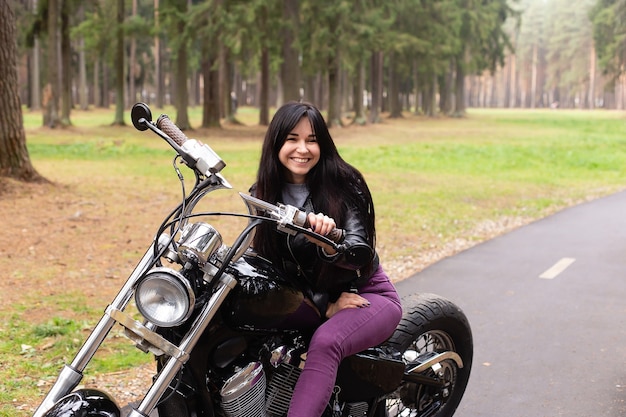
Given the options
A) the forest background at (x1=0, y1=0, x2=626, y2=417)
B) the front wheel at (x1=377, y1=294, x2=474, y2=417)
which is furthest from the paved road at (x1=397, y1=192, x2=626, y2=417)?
the forest background at (x1=0, y1=0, x2=626, y2=417)

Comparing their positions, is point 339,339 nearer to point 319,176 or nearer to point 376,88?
point 319,176

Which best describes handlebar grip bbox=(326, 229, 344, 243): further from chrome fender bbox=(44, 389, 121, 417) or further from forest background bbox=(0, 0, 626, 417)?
forest background bbox=(0, 0, 626, 417)

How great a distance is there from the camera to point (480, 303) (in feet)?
23.7

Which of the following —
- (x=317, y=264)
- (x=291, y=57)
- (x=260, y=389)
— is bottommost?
(x=260, y=389)

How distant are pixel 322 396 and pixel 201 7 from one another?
27021 millimetres

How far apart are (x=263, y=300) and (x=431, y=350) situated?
138 cm

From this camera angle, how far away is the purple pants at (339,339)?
320 centimetres

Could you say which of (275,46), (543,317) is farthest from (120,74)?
(543,317)

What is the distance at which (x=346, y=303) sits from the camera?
11.4 ft

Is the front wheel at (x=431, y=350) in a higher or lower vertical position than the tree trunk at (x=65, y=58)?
lower

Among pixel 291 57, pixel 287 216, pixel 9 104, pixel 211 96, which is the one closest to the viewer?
pixel 287 216

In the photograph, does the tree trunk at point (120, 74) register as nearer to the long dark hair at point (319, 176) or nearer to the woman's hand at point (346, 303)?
the long dark hair at point (319, 176)

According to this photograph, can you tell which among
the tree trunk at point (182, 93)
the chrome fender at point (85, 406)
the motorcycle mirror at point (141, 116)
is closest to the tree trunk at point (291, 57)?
the tree trunk at point (182, 93)

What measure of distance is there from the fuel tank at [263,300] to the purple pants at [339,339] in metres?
0.13
